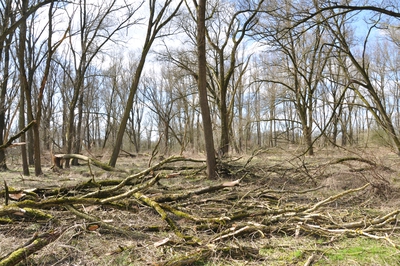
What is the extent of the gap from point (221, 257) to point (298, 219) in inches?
56.5

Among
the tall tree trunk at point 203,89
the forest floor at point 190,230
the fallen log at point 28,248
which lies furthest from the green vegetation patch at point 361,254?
the tall tree trunk at point 203,89

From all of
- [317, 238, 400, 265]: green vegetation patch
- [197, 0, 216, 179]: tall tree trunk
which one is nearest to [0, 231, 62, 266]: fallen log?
[317, 238, 400, 265]: green vegetation patch

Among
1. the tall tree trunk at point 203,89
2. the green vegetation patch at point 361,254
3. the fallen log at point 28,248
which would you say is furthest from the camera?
the tall tree trunk at point 203,89

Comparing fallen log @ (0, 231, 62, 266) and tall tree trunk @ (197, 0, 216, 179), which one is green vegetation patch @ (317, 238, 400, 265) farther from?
tall tree trunk @ (197, 0, 216, 179)

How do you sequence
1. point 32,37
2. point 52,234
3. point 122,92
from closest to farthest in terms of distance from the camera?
point 52,234 → point 32,37 → point 122,92

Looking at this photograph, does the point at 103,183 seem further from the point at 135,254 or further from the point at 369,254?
the point at 369,254

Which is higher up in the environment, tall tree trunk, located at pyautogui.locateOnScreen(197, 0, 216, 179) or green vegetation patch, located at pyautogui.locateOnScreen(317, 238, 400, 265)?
tall tree trunk, located at pyautogui.locateOnScreen(197, 0, 216, 179)

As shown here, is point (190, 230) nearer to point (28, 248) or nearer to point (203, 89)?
point (28, 248)

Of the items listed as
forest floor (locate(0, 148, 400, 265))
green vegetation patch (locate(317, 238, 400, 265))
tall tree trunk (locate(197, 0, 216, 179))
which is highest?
tall tree trunk (locate(197, 0, 216, 179))

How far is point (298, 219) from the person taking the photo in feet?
13.2

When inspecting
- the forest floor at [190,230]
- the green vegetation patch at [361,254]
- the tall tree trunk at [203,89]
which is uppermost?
the tall tree trunk at [203,89]

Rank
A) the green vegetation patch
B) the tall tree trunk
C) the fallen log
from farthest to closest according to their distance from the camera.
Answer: the tall tree trunk → the green vegetation patch → the fallen log

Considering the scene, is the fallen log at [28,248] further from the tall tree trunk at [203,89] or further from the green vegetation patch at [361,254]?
the tall tree trunk at [203,89]

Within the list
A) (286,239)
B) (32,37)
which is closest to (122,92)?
(32,37)
